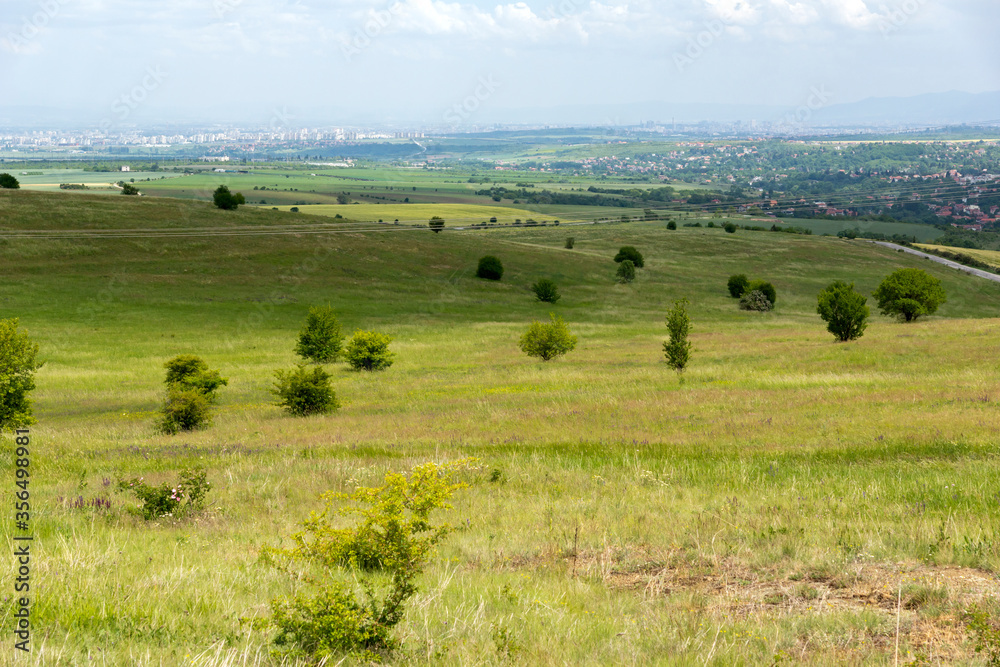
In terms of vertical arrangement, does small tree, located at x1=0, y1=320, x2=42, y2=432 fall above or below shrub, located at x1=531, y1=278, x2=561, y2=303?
above

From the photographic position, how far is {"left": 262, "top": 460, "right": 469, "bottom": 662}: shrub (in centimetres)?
544

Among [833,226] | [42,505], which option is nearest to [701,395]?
[42,505]

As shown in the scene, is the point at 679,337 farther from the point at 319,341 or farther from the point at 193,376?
the point at 193,376

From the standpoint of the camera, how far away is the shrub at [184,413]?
2414cm

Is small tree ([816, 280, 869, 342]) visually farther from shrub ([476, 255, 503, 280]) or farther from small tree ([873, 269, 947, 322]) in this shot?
shrub ([476, 255, 503, 280])

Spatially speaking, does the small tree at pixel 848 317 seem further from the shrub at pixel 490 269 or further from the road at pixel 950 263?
the road at pixel 950 263

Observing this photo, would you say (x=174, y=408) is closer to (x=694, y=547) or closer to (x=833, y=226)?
(x=694, y=547)

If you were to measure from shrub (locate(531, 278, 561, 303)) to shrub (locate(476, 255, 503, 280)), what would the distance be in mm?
7155

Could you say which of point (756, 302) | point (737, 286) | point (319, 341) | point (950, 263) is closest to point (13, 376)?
point (319, 341)

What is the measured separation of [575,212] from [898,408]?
5815 inches

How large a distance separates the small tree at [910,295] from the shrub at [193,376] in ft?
167

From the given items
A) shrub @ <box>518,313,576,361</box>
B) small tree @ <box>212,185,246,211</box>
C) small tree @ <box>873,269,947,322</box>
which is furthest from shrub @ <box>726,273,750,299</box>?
small tree @ <box>212,185,246,211</box>

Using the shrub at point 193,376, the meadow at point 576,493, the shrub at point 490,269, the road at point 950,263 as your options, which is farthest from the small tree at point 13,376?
the road at point 950,263

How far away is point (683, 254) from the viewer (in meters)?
103
